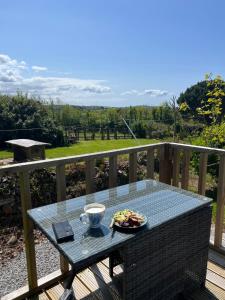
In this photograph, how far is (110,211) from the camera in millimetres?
A: 1637

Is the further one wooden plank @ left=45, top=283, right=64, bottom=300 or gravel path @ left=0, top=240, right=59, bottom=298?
gravel path @ left=0, top=240, right=59, bottom=298

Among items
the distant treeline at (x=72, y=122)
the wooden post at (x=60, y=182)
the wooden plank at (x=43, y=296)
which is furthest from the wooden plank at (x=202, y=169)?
the distant treeline at (x=72, y=122)

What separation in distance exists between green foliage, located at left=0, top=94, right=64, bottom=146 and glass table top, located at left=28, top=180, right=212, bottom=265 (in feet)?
44.2

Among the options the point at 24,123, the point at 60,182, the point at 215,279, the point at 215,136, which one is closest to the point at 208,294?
the point at 215,279

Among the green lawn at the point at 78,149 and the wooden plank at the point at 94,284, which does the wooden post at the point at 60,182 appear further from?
the green lawn at the point at 78,149

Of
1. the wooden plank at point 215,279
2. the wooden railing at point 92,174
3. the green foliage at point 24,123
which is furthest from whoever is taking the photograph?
the green foliage at point 24,123

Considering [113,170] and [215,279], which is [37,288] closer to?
[113,170]

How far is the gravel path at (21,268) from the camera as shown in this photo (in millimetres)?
3326

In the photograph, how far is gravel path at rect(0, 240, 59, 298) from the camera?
333 centimetres

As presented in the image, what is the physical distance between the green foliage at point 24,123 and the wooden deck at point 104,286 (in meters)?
13.3

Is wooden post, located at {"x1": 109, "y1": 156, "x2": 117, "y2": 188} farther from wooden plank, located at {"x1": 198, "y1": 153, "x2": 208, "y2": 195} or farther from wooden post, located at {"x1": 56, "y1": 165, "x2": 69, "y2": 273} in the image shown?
wooden plank, located at {"x1": 198, "y1": 153, "x2": 208, "y2": 195}

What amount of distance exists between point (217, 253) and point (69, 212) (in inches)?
67.3

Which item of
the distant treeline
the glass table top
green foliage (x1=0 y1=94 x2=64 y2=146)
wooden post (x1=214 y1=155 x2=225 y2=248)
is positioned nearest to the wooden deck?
wooden post (x1=214 y1=155 x2=225 y2=248)

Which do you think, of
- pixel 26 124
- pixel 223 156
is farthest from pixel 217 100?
pixel 26 124
